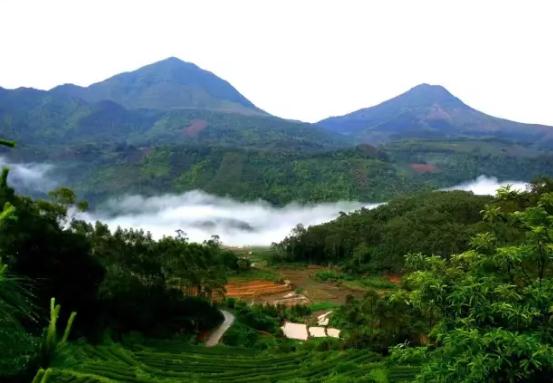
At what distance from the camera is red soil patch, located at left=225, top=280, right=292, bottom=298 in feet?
230

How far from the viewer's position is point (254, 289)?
7356cm

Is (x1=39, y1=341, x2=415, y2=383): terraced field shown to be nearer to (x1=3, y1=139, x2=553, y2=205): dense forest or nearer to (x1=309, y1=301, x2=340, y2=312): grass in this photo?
(x1=309, y1=301, x2=340, y2=312): grass

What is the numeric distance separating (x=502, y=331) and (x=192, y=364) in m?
23.4

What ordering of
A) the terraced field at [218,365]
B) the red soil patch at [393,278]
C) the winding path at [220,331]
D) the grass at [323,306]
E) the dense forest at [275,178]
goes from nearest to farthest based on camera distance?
1. the terraced field at [218,365]
2. the winding path at [220,331]
3. the grass at [323,306]
4. the red soil patch at [393,278]
5. the dense forest at [275,178]

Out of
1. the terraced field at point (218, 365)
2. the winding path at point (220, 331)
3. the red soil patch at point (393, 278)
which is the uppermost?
the terraced field at point (218, 365)

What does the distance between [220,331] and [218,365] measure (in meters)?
12.7

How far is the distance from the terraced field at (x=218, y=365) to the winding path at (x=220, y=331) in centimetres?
500

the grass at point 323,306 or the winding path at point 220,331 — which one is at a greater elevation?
the winding path at point 220,331

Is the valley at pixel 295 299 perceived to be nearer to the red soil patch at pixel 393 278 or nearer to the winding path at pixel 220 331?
the winding path at pixel 220 331

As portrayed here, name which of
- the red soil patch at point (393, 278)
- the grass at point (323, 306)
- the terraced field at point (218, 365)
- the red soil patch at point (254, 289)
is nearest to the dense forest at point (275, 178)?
the red soil patch at point (393, 278)

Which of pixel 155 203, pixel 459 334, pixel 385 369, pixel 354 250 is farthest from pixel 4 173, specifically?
pixel 155 203

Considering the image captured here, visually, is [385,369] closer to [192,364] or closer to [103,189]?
[192,364]

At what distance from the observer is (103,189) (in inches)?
7633

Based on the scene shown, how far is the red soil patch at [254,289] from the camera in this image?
230 feet
